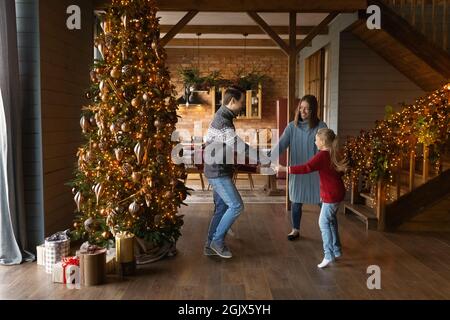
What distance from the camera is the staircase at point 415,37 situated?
19.7ft

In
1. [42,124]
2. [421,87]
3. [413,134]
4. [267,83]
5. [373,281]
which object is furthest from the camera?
[267,83]

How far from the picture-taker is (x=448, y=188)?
5.27 metres

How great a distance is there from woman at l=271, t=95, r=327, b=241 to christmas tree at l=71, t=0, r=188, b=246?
1.29 m

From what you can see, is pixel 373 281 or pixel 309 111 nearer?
pixel 373 281

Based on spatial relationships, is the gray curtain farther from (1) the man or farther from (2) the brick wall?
(2) the brick wall

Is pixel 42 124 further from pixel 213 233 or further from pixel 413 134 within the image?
pixel 413 134

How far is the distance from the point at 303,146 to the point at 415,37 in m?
2.61

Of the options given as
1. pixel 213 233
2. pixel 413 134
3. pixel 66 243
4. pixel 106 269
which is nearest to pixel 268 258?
pixel 213 233

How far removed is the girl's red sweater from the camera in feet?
12.5

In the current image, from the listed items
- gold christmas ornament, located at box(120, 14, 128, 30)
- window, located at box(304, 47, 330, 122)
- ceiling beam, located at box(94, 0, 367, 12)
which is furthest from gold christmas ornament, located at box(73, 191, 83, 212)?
window, located at box(304, 47, 330, 122)

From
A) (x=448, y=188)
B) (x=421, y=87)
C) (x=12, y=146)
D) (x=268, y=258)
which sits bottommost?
(x=268, y=258)

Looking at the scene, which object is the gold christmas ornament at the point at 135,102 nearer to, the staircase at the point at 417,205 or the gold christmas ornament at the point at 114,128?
the gold christmas ornament at the point at 114,128

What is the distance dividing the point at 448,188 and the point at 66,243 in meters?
4.22

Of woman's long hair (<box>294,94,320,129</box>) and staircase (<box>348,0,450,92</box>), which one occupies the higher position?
staircase (<box>348,0,450,92</box>)
